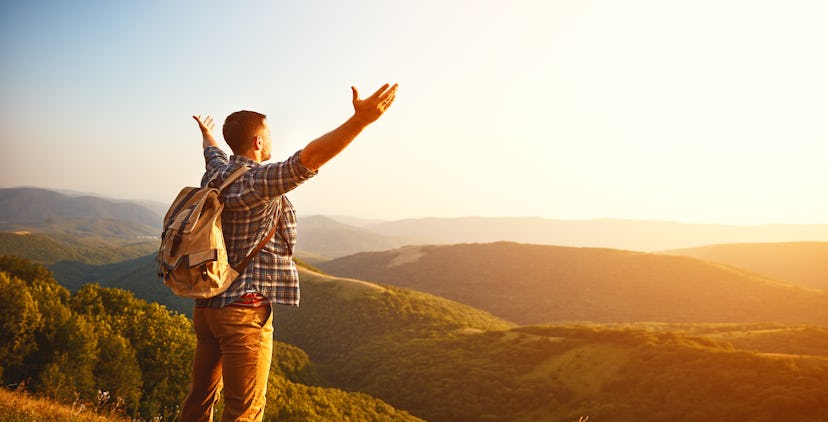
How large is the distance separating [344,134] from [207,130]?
1.97 m

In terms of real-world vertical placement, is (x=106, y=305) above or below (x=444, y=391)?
above

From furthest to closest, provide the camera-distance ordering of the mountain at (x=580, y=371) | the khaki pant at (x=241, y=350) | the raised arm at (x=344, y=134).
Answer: the mountain at (x=580, y=371)
the khaki pant at (x=241, y=350)
the raised arm at (x=344, y=134)

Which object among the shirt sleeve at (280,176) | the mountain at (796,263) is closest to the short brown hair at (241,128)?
the shirt sleeve at (280,176)

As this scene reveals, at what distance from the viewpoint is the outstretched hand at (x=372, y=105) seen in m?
2.50

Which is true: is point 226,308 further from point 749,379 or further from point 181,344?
point 749,379

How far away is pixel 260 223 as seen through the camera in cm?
290

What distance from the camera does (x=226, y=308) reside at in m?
2.76

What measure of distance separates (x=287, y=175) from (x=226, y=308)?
990mm

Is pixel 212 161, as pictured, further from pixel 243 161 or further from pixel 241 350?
pixel 241 350

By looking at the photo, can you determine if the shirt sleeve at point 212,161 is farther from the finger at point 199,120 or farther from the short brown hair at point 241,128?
the finger at point 199,120

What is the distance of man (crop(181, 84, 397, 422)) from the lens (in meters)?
2.53

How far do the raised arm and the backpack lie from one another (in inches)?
20.9

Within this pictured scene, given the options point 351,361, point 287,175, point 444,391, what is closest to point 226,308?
point 287,175

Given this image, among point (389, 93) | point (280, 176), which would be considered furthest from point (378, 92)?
point (280, 176)
